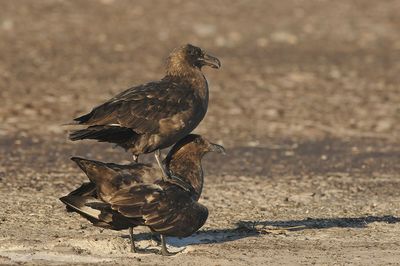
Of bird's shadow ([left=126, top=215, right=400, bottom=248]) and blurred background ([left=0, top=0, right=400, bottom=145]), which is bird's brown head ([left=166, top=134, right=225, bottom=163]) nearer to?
bird's shadow ([left=126, top=215, right=400, bottom=248])

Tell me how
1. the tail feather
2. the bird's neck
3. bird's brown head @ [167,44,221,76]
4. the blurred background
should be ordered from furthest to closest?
the blurred background
bird's brown head @ [167,44,221,76]
the tail feather
the bird's neck

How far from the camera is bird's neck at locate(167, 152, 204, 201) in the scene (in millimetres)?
9047

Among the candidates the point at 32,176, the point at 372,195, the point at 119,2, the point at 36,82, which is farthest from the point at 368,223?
the point at 119,2

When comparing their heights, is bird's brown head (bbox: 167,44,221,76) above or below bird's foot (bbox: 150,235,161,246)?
above

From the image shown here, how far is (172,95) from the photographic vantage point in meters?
9.80

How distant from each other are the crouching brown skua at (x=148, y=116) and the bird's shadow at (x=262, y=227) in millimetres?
709

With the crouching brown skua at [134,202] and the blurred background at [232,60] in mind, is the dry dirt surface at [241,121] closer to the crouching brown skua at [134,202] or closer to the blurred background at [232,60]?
the blurred background at [232,60]

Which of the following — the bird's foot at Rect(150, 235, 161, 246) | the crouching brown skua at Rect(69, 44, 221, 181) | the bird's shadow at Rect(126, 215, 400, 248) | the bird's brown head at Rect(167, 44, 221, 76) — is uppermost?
the bird's brown head at Rect(167, 44, 221, 76)

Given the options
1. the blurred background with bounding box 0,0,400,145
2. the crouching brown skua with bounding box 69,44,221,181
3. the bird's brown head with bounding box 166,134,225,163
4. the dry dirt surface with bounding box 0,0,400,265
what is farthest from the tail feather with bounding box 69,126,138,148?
the blurred background with bounding box 0,0,400,145

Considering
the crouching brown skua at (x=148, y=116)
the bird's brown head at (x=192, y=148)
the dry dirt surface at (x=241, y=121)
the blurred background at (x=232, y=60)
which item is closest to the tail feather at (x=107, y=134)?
the crouching brown skua at (x=148, y=116)

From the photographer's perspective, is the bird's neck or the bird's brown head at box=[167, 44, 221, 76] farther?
the bird's brown head at box=[167, 44, 221, 76]

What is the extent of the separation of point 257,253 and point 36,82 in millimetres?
9394

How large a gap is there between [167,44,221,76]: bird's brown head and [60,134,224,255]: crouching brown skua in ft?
5.58

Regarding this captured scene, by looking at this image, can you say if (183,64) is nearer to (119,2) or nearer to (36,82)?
(36,82)
